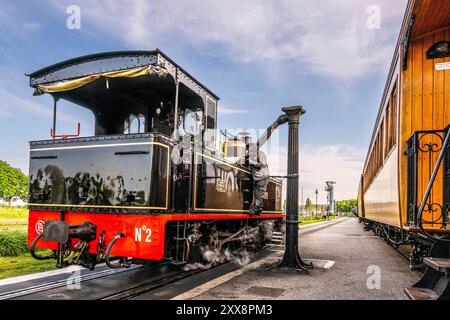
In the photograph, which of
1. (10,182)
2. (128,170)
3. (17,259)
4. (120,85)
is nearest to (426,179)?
(128,170)

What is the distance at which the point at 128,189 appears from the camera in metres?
5.90

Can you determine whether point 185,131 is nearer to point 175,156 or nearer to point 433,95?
point 175,156

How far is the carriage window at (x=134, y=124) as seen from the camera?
709 cm

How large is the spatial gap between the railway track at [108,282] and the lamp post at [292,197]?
69.7 inches

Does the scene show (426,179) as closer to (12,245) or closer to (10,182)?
(12,245)

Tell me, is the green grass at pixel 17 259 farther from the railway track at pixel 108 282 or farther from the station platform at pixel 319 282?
the station platform at pixel 319 282

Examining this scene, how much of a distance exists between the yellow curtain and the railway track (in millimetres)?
3118

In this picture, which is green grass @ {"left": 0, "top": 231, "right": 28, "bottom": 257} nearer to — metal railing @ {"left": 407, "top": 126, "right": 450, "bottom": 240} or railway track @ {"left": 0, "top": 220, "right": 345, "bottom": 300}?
railway track @ {"left": 0, "top": 220, "right": 345, "bottom": 300}

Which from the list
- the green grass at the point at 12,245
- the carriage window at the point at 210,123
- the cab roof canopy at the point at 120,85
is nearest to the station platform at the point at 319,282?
the carriage window at the point at 210,123

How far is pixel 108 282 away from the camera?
6441 millimetres

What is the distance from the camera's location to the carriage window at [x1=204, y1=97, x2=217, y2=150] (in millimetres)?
7453

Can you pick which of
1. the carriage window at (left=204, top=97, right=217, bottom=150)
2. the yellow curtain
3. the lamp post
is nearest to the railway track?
the lamp post

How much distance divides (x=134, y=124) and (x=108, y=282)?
275cm
